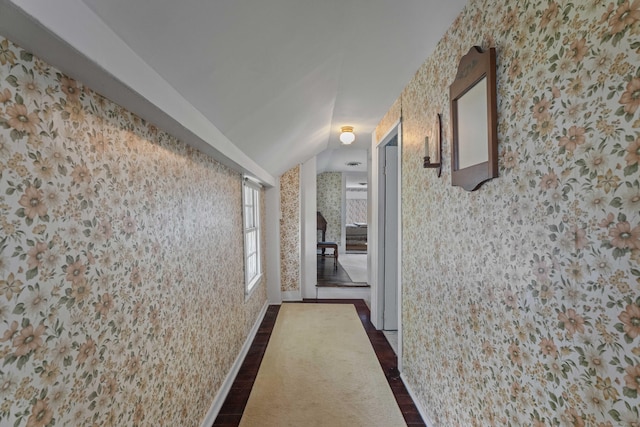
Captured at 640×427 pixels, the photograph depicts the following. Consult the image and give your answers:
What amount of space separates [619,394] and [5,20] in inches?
56.1

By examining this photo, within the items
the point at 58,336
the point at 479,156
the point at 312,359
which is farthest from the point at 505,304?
the point at 312,359

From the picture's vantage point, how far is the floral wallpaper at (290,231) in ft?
14.4

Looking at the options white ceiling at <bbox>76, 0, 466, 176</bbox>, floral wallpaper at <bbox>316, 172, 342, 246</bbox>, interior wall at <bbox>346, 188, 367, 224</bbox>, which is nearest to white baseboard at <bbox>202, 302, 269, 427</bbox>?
white ceiling at <bbox>76, 0, 466, 176</bbox>

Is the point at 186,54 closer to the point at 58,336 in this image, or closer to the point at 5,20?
the point at 5,20

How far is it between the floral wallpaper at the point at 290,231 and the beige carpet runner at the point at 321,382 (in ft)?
3.33

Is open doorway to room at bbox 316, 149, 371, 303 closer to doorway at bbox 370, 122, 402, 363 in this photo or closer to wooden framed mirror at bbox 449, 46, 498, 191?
doorway at bbox 370, 122, 402, 363

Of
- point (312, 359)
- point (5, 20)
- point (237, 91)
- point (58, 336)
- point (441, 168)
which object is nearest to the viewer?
point (5, 20)

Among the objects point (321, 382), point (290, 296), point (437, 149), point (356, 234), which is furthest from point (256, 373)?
point (356, 234)

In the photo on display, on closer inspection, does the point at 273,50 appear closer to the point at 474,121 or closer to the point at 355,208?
the point at 474,121

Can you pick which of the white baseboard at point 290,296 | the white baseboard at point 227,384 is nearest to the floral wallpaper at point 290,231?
the white baseboard at point 290,296

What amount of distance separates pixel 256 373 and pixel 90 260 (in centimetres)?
197

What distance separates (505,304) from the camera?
40.4 inches

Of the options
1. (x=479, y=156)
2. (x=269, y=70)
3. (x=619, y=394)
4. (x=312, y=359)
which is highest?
(x=269, y=70)

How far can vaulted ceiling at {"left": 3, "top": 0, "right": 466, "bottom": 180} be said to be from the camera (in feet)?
2.71
